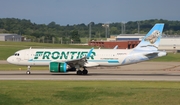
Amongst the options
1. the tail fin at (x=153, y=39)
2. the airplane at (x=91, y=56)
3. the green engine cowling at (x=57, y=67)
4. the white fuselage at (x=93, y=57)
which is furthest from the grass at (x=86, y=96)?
the tail fin at (x=153, y=39)

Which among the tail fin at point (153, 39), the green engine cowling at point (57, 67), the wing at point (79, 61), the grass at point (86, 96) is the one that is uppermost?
the tail fin at point (153, 39)

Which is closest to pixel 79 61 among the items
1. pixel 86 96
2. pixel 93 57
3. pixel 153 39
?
pixel 93 57

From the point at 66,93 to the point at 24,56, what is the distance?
852 inches

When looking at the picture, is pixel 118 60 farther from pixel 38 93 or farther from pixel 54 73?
pixel 38 93

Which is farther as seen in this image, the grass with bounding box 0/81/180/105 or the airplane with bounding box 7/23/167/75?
the airplane with bounding box 7/23/167/75

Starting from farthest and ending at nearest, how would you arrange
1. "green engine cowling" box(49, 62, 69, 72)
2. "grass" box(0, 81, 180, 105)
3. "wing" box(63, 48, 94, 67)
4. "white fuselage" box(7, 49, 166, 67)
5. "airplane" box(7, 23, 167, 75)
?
"white fuselage" box(7, 49, 166, 67), "airplane" box(7, 23, 167, 75), "wing" box(63, 48, 94, 67), "green engine cowling" box(49, 62, 69, 72), "grass" box(0, 81, 180, 105)

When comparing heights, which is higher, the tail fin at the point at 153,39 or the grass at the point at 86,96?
the tail fin at the point at 153,39

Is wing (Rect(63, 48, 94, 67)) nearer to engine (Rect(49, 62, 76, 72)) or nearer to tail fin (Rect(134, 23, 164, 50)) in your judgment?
engine (Rect(49, 62, 76, 72))

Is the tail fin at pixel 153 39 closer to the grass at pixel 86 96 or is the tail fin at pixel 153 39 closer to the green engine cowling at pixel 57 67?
the green engine cowling at pixel 57 67

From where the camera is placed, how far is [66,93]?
2647 centimetres

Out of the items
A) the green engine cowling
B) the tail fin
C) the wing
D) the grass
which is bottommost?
the grass

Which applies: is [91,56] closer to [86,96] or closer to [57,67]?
[57,67]

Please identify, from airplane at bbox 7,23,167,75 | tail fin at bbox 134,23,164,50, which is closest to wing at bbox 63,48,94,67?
airplane at bbox 7,23,167,75

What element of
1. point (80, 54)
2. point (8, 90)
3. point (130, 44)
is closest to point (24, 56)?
point (80, 54)
